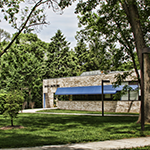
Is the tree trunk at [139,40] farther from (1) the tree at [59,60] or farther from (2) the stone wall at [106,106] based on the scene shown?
(1) the tree at [59,60]

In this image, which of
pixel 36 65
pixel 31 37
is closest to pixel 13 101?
pixel 36 65

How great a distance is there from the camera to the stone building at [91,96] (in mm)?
27344

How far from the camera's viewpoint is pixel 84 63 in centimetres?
6022

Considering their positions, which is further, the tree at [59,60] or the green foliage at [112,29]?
the tree at [59,60]

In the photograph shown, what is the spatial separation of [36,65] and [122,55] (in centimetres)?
2699

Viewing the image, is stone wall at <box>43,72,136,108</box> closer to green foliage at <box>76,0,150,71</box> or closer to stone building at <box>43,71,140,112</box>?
stone building at <box>43,71,140,112</box>

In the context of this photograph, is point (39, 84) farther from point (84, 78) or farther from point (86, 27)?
point (86, 27)

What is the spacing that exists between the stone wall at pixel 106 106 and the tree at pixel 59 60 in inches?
574

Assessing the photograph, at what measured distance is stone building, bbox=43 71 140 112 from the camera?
89.7 feet

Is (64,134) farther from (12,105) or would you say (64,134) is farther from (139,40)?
(139,40)

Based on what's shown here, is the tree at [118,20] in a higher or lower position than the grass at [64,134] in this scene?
higher

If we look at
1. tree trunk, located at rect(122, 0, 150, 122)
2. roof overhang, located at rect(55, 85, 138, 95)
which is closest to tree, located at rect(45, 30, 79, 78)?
roof overhang, located at rect(55, 85, 138, 95)

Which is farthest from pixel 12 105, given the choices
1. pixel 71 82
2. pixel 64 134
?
pixel 71 82

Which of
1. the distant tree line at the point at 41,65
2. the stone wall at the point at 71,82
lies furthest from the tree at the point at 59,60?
the stone wall at the point at 71,82
